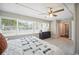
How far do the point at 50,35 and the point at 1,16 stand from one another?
0.98 m

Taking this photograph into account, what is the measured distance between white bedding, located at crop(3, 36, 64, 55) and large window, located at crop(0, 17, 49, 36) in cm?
14

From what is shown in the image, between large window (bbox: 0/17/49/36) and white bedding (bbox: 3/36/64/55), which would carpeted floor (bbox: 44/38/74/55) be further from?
large window (bbox: 0/17/49/36)

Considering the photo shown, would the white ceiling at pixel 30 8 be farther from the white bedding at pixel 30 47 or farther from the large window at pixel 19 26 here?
the white bedding at pixel 30 47

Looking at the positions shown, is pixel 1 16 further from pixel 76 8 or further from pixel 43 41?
pixel 76 8

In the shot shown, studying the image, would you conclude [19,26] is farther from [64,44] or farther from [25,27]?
[64,44]

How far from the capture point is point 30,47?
1.62 m

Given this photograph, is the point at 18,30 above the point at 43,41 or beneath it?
above

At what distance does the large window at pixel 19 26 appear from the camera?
1.57 m

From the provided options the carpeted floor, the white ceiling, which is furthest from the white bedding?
the white ceiling

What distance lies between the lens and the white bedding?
1.53 meters

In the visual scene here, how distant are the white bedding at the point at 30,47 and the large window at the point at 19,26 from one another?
139 mm

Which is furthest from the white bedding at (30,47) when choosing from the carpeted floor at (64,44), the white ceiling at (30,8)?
the white ceiling at (30,8)

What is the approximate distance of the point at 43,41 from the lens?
172 centimetres
